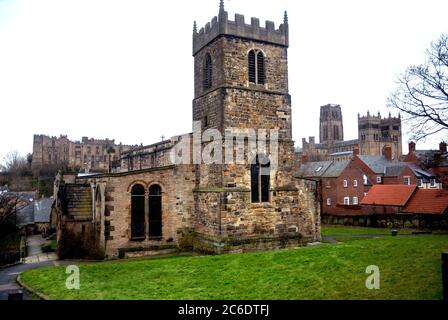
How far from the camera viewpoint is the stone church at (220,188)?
64.0 feet

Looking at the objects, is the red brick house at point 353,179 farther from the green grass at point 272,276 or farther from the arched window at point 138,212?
the green grass at point 272,276

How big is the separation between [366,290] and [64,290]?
9571 mm

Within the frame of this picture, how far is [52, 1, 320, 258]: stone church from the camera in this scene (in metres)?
19.5

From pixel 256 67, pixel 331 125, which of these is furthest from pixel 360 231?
pixel 331 125

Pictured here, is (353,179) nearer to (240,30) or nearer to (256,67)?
(256,67)

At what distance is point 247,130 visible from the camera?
66.8ft

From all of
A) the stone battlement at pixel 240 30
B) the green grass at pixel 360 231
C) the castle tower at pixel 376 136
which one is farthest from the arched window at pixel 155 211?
the castle tower at pixel 376 136

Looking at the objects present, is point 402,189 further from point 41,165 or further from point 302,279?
point 41,165

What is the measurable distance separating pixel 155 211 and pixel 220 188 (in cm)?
439

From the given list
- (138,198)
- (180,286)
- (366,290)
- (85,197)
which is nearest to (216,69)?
(138,198)

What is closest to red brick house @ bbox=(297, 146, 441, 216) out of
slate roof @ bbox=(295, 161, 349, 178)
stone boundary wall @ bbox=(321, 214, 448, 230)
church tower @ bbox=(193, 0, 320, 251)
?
slate roof @ bbox=(295, 161, 349, 178)

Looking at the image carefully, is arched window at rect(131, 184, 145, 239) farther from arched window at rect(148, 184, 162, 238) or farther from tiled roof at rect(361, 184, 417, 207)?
tiled roof at rect(361, 184, 417, 207)

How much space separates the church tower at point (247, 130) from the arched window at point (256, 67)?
0.19 feet

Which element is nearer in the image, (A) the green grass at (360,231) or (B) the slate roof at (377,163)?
(A) the green grass at (360,231)
